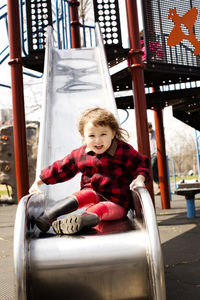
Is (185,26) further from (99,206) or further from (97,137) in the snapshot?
(99,206)

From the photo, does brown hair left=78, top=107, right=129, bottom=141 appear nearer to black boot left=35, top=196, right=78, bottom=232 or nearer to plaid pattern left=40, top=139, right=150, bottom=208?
plaid pattern left=40, top=139, right=150, bottom=208

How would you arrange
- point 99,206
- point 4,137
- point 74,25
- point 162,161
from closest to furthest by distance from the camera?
point 99,206
point 162,161
point 74,25
point 4,137

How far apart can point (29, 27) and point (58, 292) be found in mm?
4622

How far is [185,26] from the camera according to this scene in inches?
220

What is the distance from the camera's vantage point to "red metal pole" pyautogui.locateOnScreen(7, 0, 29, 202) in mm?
4832

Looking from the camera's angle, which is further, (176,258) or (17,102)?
(17,102)

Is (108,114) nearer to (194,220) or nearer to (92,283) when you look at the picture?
(92,283)

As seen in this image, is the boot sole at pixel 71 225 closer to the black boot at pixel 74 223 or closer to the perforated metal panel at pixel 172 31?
the black boot at pixel 74 223

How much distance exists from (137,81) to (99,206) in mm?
3064

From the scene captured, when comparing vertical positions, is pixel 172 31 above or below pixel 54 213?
above

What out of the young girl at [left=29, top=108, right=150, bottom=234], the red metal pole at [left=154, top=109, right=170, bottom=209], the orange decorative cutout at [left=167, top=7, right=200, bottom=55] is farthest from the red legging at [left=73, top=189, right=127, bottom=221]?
the red metal pole at [left=154, top=109, right=170, bottom=209]

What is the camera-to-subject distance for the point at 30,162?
12.1 metres

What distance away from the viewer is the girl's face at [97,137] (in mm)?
2320

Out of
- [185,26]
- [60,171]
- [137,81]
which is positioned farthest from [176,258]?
[185,26]
